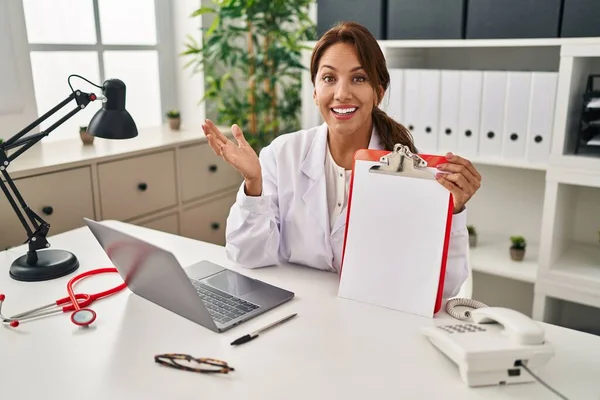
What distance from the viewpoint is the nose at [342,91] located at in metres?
1.37

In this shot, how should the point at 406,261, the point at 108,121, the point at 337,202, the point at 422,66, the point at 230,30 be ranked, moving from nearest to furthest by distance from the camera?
the point at 406,261, the point at 108,121, the point at 337,202, the point at 422,66, the point at 230,30

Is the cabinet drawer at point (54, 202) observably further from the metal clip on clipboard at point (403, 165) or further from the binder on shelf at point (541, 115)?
the binder on shelf at point (541, 115)

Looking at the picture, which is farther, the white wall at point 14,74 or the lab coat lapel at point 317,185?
the white wall at point 14,74

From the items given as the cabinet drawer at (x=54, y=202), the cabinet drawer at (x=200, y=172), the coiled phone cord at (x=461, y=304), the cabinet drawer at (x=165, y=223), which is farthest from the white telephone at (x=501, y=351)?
the cabinet drawer at (x=200, y=172)

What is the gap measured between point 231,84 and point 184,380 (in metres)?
2.45

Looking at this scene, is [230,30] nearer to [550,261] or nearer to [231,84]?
[231,84]

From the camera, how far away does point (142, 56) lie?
9.80 ft

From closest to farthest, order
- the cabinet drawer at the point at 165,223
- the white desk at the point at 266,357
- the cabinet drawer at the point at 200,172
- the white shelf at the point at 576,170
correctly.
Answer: the white desk at the point at 266,357
the white shelf at the point at 576,170
the cabinet drawer at the point at 165,223
the cabinet drawer at the point at 200,172

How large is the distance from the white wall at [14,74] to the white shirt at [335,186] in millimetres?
1555

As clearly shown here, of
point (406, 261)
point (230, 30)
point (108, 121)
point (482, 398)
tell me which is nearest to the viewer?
point (482, 398)

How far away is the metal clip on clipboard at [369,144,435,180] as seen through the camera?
45.1 inches

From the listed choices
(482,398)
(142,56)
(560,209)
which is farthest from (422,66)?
(482,398)

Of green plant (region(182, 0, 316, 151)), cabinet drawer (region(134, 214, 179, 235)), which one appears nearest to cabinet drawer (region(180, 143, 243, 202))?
cabinet drawer (region(134, 214, 179, 235))

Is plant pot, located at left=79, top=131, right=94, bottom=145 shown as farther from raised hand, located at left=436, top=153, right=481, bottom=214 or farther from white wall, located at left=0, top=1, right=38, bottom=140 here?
raised hand, located at left=436, top=153, right=481, bottom=214
